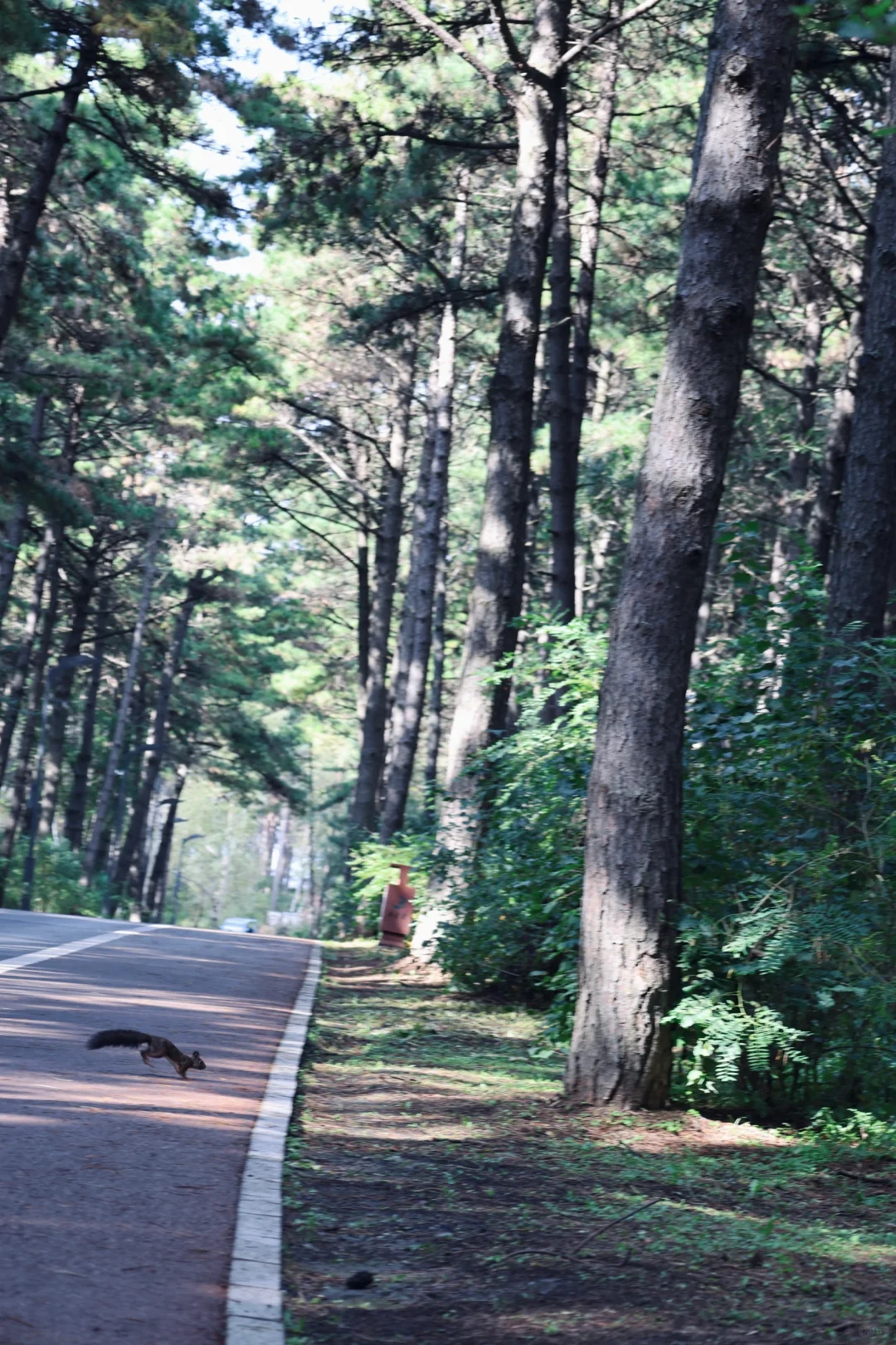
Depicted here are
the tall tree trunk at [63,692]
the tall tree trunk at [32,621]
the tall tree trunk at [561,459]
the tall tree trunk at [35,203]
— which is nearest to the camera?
the tall tree trunk at [561,459]

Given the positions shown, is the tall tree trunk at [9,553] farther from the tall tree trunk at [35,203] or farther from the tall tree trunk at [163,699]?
the tall tree trunk at [163,699]

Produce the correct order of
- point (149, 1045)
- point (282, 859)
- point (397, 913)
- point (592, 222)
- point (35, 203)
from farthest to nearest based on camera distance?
point (282, 859)
point (397, 913)
point (35, 203)
point (592, 222)
point (149, 1045)

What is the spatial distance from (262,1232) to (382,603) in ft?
85.9

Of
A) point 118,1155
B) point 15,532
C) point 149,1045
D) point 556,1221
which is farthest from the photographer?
point 15,532

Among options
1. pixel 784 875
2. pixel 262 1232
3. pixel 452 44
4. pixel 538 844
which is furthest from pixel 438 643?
pixel 262 1232

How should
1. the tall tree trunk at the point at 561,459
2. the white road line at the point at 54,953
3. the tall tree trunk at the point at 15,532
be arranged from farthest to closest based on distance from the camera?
the tall tree trunk at the point at 15,532
the tall tree trunk at the point at 561,459
the white road line at the point at 54,953

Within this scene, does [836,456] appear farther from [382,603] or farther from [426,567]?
[382,603]

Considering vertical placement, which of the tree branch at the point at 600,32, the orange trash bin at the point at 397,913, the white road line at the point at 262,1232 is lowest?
the white road line at the point at 262,1232

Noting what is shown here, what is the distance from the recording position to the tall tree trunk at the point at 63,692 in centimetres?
4006

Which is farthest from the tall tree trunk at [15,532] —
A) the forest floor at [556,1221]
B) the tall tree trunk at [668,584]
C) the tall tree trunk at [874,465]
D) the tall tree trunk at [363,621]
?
the forest floor at [556,1221]

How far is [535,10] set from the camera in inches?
635

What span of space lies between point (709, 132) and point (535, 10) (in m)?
8.24

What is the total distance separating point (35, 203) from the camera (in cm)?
2036

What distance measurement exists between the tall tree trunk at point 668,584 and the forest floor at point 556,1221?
2.03 ft
